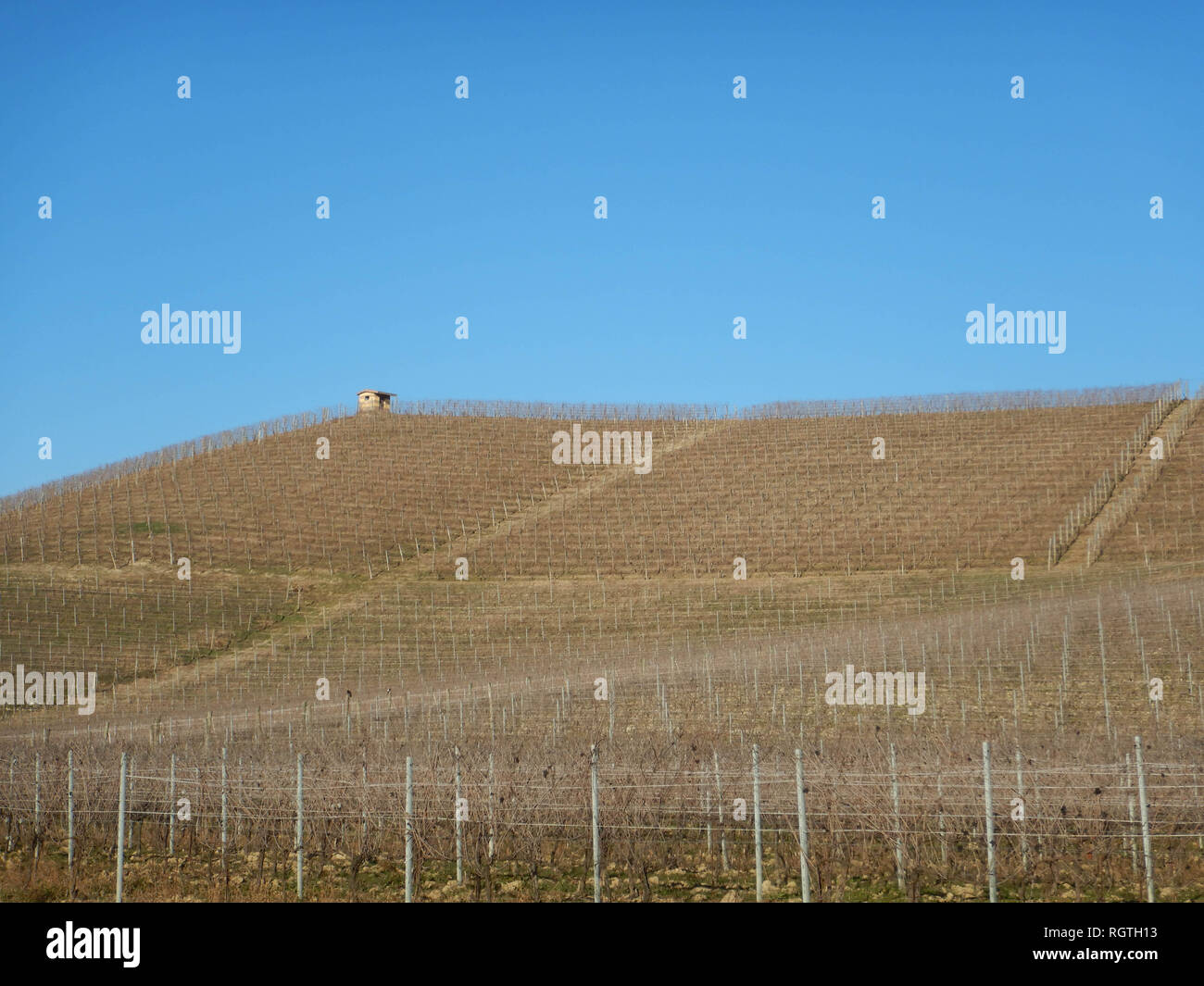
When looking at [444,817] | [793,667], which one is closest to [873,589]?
[793,667]

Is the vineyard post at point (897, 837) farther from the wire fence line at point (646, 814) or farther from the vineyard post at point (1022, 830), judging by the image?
the vineyard post at point (1022, 830)

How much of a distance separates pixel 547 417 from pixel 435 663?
3923 cm

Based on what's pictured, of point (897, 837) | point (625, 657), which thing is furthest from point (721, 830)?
point (625, 657)

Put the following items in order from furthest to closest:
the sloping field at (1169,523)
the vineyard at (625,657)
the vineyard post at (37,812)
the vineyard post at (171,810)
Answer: the sloping field at (1169,523), the vineyard post at (37,812), the vineyard post at (171,810), the vineyard at (625,657)

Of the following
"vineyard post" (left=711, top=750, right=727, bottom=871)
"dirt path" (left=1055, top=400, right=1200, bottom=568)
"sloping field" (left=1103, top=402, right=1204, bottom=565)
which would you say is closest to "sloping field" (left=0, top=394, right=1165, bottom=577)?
"dirt path" (left=1055, top=400, right=1200, bottom=568)

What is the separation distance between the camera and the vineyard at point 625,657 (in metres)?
12.9

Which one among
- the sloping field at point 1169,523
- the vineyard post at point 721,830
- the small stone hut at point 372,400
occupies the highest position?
the small stone hut at point 372,400

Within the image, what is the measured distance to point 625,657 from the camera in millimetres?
31125

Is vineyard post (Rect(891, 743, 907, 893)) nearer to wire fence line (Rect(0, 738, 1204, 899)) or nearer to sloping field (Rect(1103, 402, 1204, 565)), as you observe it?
wire fence line (Rect(0, 738, 1204, 899))

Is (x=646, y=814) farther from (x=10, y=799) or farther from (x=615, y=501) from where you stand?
(x=615, y=501)

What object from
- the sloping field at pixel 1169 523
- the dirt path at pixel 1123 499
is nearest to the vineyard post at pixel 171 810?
the dirt path at pixel 1123 499

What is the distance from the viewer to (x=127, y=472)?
193 ft

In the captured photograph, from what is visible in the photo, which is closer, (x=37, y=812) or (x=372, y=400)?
(x=37, y=812)

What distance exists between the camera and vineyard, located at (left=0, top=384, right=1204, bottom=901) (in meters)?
12.9
